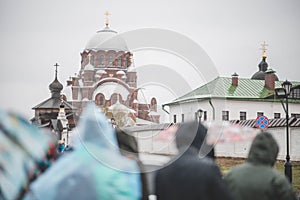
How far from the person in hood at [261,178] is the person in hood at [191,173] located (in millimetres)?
843

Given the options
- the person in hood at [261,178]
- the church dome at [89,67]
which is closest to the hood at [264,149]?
the person in hood at [261,178]

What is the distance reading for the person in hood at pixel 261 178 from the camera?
200 inches

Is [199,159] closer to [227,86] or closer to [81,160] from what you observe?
[81,160]

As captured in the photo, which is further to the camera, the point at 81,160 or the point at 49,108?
the point at 49,108

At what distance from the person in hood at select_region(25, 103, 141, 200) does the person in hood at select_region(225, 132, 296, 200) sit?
2.20 m

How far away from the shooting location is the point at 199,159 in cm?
412

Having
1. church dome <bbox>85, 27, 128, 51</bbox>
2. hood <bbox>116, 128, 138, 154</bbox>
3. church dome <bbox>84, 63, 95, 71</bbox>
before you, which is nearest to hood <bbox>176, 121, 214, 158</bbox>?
hood <bbox>116, 128, 138, 154</bbox>

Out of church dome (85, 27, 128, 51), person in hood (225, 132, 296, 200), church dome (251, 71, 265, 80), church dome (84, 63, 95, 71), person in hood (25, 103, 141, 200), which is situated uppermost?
church dome (85, 27, 128, 51)

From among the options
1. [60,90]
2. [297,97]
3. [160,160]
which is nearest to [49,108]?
[60,90]

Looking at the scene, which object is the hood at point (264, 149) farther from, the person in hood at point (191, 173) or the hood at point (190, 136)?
the hood at point (190, 136)

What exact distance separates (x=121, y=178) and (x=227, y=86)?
66.4 metres

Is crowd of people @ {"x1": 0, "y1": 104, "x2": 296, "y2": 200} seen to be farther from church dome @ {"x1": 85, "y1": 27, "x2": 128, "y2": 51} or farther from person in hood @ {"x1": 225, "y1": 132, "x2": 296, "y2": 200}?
church dome @ {"x1": 85, "y1": 27, "x2": 128, "y2": 51}

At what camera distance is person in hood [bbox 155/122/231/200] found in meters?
3.95

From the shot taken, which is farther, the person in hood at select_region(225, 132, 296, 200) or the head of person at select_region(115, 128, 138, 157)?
the person in hood at select_region(225, 132, 296, 200)
